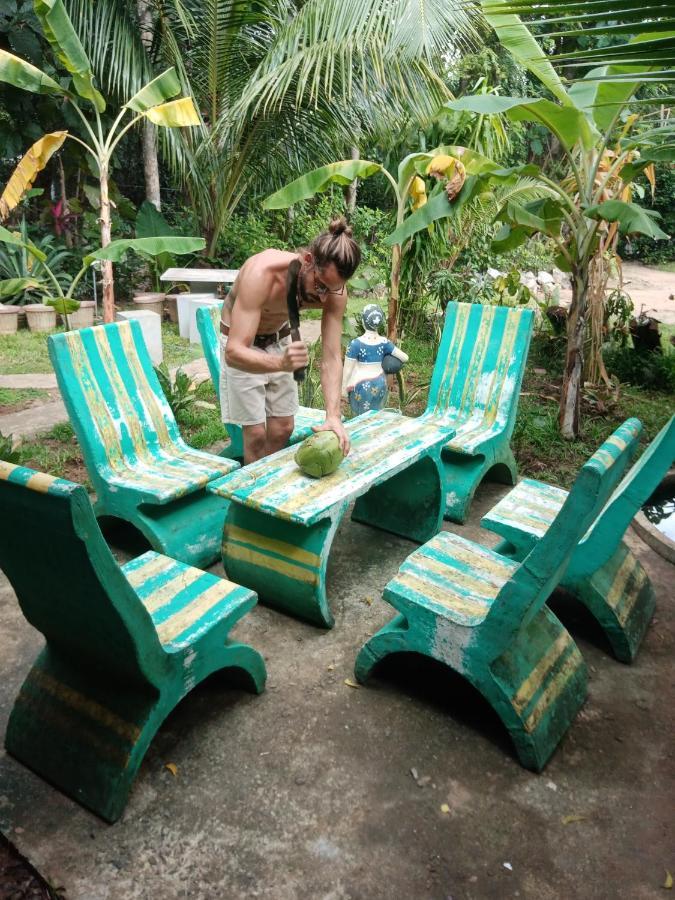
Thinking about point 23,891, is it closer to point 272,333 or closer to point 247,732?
point 247,732

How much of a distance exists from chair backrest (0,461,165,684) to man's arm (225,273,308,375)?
1620 millimetres

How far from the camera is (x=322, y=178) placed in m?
5.43

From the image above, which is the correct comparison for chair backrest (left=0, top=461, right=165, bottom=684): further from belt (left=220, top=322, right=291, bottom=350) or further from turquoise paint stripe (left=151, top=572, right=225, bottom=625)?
belt (left=220, top=322, right=291, bottom=350)

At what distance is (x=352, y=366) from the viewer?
4.76 meters

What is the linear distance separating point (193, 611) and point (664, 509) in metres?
3.44

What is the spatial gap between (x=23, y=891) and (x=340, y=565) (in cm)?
210

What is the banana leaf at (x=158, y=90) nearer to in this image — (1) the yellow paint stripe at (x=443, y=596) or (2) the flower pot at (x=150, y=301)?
(2) the flower pot at (x=150, y=301)

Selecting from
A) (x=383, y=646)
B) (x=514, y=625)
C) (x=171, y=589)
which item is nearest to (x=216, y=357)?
(x=171, y=589)

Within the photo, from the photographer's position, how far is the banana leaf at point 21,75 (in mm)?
5266

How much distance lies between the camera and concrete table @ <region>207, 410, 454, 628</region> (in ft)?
9.63

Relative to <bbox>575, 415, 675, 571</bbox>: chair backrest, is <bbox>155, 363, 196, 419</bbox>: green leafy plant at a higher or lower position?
lower

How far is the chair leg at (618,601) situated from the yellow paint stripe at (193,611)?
4.87 ft

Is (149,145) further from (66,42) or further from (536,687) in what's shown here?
(536,687)

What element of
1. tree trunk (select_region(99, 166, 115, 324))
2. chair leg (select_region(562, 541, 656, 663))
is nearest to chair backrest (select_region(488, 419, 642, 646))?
chair leg (select_region(562, 541, 656, 663))
